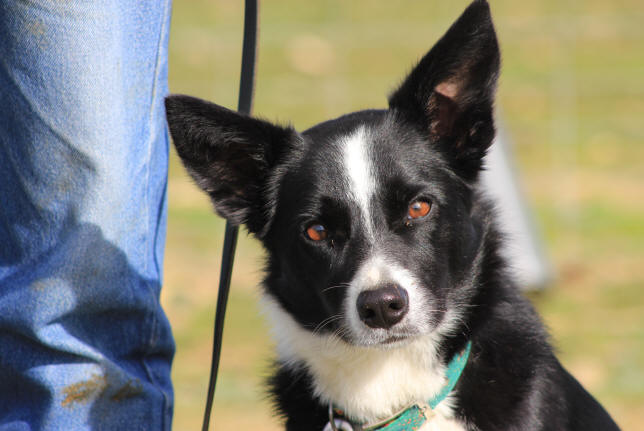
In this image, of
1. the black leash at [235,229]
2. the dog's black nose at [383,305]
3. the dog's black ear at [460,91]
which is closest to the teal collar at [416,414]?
the dog's black nose at [383,305]

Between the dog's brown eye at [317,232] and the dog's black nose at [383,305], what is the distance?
0.28m

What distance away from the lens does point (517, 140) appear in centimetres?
1522

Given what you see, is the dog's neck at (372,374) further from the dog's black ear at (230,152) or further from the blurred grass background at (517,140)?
the dog's black ear at (230,152)

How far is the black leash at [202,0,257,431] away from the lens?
2.45 meters

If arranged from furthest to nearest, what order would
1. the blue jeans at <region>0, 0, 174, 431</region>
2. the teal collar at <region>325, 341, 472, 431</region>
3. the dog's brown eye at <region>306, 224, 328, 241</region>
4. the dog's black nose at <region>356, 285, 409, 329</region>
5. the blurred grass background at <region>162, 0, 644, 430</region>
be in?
the blurred grass background at <region>162, 0, 644, 430</region> → the dog's brown eye at <region>306, 224, 328, 241</region> → the teal collar at <region>325, 341, 472, 431</region> → the dog's black nose at <region>356, 285, 409, 329</region> → the blue jeans at <region>0, 0, 174, 431</region>

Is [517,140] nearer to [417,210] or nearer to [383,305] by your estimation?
[417,210]

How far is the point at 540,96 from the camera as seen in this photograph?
59.7ft

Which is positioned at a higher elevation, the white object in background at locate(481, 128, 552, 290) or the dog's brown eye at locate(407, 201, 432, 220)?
the dog's brown eye at locate(407, 201, 432, 220)

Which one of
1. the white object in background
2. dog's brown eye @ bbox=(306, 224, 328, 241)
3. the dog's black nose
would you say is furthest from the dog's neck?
the white object in background

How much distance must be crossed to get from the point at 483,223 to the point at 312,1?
2294cm

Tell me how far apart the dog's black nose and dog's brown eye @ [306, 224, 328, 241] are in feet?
0.91

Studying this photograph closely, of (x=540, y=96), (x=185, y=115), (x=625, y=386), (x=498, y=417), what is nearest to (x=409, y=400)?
(x=498, y=417)

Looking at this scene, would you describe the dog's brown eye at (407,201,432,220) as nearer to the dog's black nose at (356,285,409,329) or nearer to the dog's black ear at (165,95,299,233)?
the dog's black nose at (356,285,409,329)

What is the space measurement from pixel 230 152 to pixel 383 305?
0.72 meters
